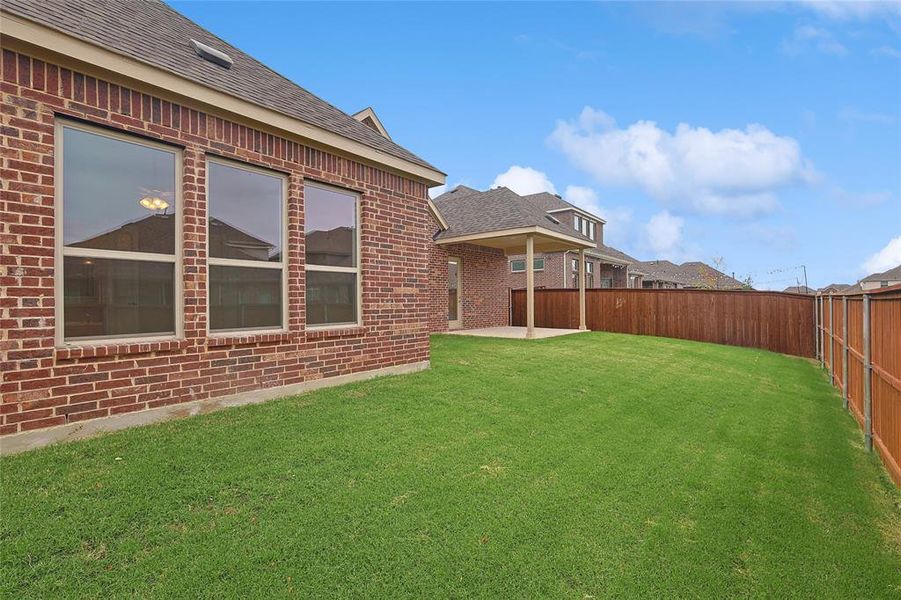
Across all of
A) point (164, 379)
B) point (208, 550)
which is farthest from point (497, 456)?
point (164, 379)

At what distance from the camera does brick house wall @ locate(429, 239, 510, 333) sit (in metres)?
13.7

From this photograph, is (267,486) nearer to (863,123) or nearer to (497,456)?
(497,456)

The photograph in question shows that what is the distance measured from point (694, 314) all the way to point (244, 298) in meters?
14.8

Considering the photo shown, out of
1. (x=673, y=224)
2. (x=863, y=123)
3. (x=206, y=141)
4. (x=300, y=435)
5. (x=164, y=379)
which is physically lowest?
(x=300, y=435)

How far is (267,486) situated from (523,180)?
6340 cm

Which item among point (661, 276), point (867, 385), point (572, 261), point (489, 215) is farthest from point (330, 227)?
point (661, 276)

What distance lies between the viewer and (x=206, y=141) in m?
4.54

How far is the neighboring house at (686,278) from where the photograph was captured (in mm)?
32438

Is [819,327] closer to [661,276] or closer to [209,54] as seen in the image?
[209,54]

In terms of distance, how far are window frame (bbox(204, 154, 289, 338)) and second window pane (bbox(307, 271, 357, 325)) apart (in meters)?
0.40

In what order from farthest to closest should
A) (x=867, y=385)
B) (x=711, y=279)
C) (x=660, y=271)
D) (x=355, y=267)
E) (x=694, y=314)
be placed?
(x=660, y=271)
(x=711, y=279)
(x=694, y=314)
(x=355, y=267)
(x=867, y=385)

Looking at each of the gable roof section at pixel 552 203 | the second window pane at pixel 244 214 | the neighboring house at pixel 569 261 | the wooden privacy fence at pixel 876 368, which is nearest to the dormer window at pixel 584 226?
the neighboring house at pixel 569 261

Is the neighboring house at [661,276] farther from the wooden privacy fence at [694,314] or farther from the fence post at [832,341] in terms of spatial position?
the fence post at [832,341]

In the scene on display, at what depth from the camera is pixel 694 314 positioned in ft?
48.0
